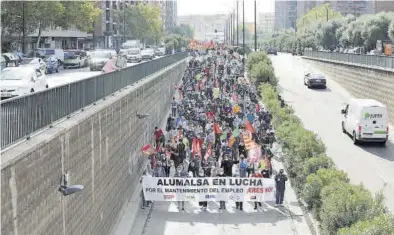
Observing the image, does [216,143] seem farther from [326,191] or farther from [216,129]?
[326,191]

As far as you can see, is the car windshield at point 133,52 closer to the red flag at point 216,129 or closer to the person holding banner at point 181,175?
the red flag at point 216,129

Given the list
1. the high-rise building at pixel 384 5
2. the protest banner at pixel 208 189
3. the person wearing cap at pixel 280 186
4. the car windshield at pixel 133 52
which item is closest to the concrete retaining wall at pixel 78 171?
the protest banner at pixel 208 189

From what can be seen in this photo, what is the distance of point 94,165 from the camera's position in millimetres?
13922

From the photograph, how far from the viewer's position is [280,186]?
17.9 m

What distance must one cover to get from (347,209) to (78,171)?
18.0 ft

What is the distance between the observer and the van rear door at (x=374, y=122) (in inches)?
1099

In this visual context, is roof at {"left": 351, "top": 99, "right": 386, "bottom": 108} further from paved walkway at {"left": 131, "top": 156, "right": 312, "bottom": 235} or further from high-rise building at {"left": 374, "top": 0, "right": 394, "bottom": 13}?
high-rise building at {"left": 374, "top": 0, "right": 394, "bottom": 13}

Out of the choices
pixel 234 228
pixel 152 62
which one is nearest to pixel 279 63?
pixel 152 62

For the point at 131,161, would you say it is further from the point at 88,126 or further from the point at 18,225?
the point at 18,225

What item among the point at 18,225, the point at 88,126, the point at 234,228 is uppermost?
the point at 88,126

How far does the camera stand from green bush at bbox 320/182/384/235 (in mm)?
12766

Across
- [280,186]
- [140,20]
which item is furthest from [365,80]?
[140,20]

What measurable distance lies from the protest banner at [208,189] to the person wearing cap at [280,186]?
21 centimetres

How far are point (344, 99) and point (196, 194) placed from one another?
32.8 metres
